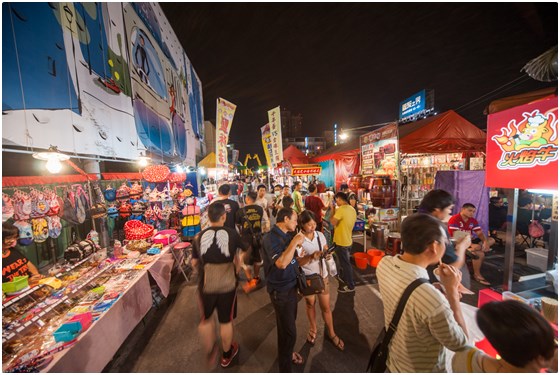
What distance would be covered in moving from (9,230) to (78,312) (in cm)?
139

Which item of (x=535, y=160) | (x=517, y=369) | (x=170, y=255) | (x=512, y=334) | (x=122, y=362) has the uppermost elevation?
(x=535, y=160)

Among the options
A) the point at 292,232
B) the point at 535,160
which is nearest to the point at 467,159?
the point at 535,160

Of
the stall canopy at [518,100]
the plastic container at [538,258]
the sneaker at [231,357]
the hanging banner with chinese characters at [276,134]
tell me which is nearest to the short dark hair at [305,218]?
the sneaker at [231,357]

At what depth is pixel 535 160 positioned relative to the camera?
8.85 feet

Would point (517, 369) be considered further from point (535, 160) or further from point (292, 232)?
point (535, 160)

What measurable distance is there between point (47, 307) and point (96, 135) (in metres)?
3.91

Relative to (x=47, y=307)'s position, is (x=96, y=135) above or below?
above

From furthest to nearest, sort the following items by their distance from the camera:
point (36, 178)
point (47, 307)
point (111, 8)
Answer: point (111, 8), point (36, 178), point (47, 307)

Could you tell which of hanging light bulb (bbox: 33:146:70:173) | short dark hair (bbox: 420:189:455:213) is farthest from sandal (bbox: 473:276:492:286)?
hanging light bulb (bbox: 33:146:70:173)

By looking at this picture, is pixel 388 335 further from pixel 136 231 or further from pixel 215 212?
pixel 136 231

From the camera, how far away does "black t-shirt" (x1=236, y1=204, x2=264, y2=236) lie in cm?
498

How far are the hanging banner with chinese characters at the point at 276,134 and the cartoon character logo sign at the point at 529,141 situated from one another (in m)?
9.42

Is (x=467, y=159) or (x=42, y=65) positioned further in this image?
(x=467, y=159)

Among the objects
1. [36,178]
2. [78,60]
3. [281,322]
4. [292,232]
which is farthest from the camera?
[78,60]
